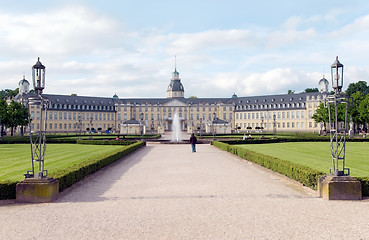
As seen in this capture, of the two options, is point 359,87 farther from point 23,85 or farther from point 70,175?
point 70,175

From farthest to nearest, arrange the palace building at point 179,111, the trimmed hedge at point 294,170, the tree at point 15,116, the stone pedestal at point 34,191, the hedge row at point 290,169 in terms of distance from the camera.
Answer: the palace building at point 179,111 < the tree at point 15,116 < the hedge row at point 290,169 < the trimmed hedge at point 294,170 < the stone pedestal at point 34,191

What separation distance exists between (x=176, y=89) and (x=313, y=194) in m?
115

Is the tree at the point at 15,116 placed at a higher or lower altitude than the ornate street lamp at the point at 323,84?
lower

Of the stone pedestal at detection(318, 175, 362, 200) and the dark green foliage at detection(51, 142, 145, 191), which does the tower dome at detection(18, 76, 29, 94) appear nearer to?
the dark green foliage at detection(51, 142, 145, 191)

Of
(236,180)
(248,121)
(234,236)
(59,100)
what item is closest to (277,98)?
(248,121)

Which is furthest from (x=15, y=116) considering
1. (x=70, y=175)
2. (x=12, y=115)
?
(x=70, y=175)

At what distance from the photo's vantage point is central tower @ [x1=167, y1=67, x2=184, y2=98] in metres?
125

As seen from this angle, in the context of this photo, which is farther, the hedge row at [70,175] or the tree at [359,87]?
the tree at [359,87]

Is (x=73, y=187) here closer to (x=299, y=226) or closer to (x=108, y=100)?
(x=299, y=226)

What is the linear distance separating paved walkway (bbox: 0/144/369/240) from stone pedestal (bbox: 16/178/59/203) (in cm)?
35

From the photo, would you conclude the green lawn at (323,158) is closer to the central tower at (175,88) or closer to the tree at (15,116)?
the tree at (15,116)

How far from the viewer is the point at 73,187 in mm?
12023

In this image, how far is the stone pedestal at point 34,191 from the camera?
9.86 metres

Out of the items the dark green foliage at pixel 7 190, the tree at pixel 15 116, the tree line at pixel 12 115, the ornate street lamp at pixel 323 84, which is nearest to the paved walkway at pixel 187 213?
the dark green foliage at pixel 7 190
